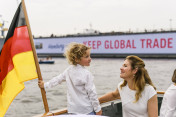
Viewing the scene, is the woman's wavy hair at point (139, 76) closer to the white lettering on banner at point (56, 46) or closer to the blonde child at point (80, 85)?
the blonde child at point (80, 85)

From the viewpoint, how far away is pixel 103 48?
45.9 m

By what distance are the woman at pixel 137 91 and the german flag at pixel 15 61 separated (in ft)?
3.74

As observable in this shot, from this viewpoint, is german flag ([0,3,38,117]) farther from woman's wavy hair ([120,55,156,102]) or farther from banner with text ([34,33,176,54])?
banner with text ([34,33,176,54])

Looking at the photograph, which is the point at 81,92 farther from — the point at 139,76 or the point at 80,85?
the point at 139,76

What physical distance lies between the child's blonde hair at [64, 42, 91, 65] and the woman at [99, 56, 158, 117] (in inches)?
22.1

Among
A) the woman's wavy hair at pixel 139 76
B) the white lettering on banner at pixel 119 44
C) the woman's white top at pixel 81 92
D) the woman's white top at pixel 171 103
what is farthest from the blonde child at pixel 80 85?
the white lettering on banner at pixel 119 44

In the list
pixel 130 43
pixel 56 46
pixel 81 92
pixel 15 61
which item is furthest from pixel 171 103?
pixel 56 46

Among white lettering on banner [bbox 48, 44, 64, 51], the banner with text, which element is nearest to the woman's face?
the banner with text

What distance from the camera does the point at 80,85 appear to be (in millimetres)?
3045

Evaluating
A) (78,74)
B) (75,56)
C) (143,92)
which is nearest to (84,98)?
(78,74)

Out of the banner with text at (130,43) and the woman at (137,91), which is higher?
the woman at (137,91)

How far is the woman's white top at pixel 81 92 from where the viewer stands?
9.81 feet

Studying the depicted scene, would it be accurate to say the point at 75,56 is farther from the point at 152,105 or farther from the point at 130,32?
the point at 130,32

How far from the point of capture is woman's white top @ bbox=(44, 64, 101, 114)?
9.81ft
